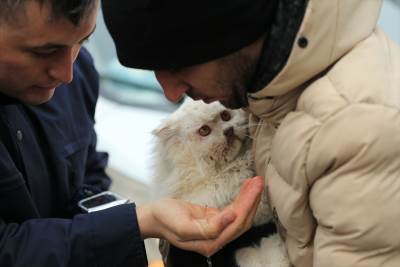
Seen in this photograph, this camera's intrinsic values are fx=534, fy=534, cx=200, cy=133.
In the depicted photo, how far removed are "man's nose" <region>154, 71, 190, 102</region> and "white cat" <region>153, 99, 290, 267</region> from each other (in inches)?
6.2

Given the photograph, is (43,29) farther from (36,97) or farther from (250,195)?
(250,195)

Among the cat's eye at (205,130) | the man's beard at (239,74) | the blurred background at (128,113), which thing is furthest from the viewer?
the blurred background at (128,113)

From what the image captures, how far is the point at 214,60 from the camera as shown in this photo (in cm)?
83

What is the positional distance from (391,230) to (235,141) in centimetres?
37

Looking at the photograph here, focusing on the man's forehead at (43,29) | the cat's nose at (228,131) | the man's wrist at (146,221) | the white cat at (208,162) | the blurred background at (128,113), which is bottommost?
the blurred background at (128,113)

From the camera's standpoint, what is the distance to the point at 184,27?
0.79m

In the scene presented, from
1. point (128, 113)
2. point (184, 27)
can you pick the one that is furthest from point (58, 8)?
point (128, 113)

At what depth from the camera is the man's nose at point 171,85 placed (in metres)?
0.87

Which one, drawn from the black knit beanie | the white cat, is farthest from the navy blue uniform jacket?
the black knit beanie

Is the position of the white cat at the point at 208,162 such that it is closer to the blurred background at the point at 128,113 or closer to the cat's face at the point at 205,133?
the cat's face at the point at 205,133

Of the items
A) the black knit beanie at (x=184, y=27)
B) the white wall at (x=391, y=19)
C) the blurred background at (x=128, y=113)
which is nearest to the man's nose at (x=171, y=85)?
the black knit beanie at (x=184, y=27)

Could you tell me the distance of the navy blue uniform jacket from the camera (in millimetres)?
958

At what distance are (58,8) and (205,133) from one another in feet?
1.20

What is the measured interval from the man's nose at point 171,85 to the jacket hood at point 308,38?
0.13 metres
